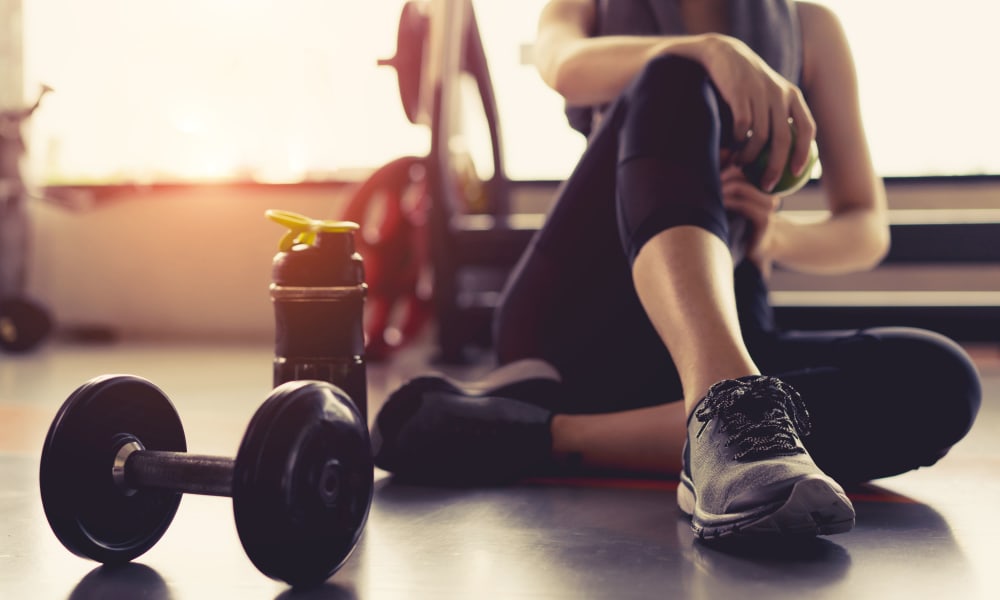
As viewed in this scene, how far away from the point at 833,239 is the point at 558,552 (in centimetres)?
74

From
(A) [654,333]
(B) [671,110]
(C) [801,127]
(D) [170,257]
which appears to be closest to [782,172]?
(C) [801,127]

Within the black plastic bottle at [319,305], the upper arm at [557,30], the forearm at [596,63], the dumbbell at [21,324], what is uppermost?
the upper arm at [557,30]

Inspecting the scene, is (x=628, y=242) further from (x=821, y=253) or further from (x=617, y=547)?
(x=821, y=253)

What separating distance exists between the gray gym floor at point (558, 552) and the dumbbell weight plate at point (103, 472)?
0.03 metres

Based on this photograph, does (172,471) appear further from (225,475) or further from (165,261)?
(165,261)

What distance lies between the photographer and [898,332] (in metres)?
1.15

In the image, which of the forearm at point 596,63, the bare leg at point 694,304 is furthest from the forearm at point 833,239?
the bare leg at point 694,304

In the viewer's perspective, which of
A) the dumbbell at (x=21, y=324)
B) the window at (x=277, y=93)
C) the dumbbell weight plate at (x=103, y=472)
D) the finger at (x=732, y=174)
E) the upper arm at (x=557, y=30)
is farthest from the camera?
the window at (x=277, y=93)

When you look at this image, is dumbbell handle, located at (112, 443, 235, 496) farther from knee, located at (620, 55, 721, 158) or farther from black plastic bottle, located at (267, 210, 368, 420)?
knee, located at (620, 55, 721, 158)

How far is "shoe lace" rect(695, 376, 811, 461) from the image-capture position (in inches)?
33.0

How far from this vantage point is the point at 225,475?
0.74 m

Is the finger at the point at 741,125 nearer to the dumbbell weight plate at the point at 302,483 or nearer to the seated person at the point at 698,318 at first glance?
the seated person at the point at 698,318

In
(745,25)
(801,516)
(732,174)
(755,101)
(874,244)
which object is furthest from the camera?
(874,244)

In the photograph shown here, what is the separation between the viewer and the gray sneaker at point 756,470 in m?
0.79
